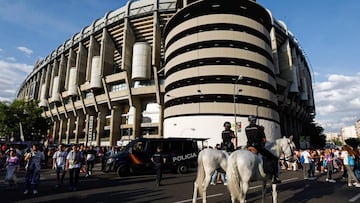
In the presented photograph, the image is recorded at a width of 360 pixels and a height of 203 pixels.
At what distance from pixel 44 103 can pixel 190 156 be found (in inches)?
2673

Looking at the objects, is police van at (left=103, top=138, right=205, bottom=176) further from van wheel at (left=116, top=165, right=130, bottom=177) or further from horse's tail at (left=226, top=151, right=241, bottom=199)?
horse's tail at (left=226, top=151, right=241, bottom=199)

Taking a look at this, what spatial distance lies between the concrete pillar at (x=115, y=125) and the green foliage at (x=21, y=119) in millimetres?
12849

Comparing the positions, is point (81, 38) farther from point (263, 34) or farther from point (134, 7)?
point (263, 34)

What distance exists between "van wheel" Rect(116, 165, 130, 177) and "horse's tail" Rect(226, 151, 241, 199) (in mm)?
10310

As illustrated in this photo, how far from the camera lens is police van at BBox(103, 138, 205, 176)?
46.9 ft

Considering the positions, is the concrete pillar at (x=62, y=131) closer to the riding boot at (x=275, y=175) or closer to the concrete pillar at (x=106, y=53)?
the concrete pillar at (x=106, y=53)

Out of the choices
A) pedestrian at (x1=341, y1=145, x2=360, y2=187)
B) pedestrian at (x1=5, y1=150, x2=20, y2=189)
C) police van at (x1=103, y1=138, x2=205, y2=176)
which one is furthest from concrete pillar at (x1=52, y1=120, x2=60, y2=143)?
pedestrian at (x1=341, y1=145, x2=360, y2=187)

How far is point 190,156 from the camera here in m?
17.2

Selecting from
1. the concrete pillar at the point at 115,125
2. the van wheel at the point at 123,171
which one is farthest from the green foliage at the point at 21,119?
the van wheel at the point at 123,171

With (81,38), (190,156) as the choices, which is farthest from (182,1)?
(190,156)

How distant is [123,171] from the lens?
46.7 feet

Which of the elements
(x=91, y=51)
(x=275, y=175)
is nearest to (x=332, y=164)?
(x=275, y=175)

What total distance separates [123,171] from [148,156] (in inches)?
74.3

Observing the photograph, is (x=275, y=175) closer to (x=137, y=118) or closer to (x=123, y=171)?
(x=123, y=171)
